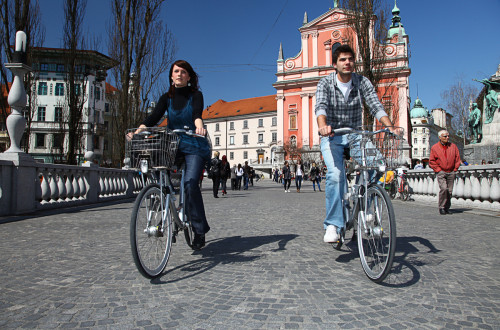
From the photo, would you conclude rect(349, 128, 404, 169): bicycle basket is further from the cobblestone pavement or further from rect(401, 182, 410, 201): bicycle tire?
rect(401, 182, 410, 201): bicycle tire

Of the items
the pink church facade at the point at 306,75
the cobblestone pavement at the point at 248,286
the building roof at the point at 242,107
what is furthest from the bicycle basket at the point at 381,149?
the building roof at the point at 242,107

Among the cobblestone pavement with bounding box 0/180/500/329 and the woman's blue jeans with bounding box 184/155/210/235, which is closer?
the cobblestone pavement with bounding box 0/180/500/329

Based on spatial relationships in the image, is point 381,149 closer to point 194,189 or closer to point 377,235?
point 377,235

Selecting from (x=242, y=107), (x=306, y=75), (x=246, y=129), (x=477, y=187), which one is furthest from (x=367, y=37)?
(x=242, y=107)

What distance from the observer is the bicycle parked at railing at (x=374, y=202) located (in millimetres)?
2836

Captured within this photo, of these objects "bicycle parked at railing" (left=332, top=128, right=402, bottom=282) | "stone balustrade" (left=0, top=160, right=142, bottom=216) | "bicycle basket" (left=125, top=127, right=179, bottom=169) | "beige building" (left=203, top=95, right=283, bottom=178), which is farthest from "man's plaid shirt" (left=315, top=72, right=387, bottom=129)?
"beige building" (left=203, top=95, right=283, bottom=178)

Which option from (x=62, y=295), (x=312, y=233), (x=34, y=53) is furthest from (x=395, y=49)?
(x=62, y=295)

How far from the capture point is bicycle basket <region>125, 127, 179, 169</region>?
3107mm

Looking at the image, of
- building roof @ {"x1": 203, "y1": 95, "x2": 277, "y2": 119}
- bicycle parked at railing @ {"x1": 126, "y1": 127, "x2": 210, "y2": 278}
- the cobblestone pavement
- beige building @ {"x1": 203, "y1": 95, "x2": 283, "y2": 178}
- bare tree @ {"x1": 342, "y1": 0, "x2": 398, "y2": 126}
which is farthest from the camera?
building roof @ {"x1": 203, "y1": 95, "x2": 277, "y2": 119}

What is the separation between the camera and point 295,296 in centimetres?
268

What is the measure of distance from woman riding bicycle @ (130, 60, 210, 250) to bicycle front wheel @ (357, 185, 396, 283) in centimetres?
157

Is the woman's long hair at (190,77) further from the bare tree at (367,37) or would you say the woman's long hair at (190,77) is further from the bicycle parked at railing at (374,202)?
the bare tree at (367,37)

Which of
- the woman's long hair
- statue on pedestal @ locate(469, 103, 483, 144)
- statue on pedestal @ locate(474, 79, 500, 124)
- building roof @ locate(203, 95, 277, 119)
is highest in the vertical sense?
building roof @ locate(203, 95, 277, 119)

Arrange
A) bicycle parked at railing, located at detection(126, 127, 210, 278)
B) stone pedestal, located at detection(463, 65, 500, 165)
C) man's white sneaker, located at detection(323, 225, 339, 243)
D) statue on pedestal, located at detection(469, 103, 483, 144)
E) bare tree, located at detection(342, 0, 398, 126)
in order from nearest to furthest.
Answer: bicycle parked at railing, located at detection(126, 127, 210, 278) < man's white sneaker, located at detection(323, 225, 339, 243) < stone pedestal, located at detection(463, 65, 500, 165) < statue on pedestal, located at detection(469, 103, 483, 144) < bare tree, located at detection(342, 0, 398, 126)
